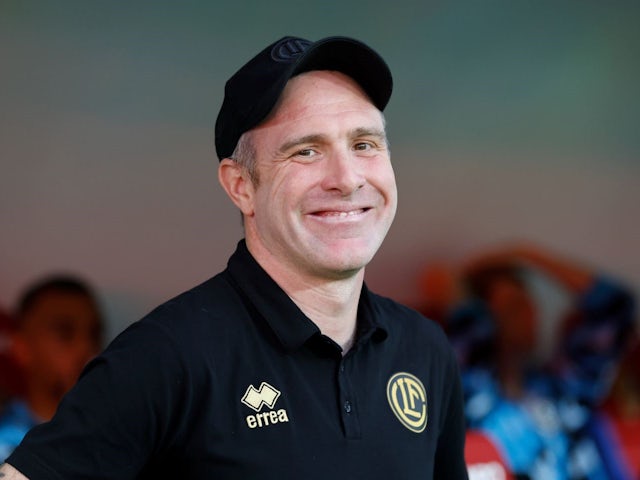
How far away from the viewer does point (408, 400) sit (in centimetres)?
166

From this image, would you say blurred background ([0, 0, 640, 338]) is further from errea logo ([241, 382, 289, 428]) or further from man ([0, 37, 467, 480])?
errea logo ([241, 382, 289, 428])

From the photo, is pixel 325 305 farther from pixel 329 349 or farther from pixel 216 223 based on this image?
pixel 216 223

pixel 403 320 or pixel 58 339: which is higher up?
pixel 403 320

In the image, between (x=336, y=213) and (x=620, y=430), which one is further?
(x=620, y=430)

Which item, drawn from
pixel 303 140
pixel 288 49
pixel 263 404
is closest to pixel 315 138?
pixel 303 140

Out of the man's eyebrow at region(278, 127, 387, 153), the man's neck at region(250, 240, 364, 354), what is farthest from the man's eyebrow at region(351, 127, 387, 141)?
the man's neck at region(250, 240, 364, 354)

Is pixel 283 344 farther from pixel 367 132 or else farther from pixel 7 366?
pixel 7 366

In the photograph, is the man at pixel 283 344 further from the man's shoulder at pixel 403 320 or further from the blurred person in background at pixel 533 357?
the blurred person in background at pixel 533 357

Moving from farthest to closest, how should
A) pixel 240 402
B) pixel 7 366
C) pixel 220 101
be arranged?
pixel 220 101, pixel 7 366, pixel 240 402

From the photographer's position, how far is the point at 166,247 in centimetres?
309

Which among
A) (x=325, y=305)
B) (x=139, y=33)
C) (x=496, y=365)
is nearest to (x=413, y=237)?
(x=496, y=365)

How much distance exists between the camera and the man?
1405 millimetres

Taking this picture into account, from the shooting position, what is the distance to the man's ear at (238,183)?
5.46 ft

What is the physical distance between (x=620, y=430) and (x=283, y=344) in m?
2.55
